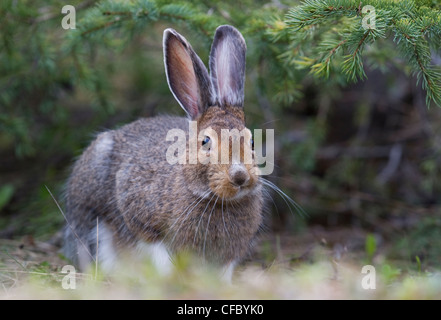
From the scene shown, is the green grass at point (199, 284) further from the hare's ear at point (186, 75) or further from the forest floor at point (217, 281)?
the hare's ear at point (186, 75)

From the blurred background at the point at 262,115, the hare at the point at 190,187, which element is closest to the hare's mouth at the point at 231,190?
the hare at the point at 190,187

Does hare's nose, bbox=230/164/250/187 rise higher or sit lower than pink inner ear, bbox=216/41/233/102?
lower

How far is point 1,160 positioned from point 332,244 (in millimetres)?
5050

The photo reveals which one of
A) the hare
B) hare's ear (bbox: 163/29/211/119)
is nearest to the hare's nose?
the hare

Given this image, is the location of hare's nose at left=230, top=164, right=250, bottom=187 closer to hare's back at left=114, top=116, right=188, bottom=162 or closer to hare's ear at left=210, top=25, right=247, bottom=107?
hare's ear at left=210, top=25, right=247, bottom=107

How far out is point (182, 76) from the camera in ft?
14.5

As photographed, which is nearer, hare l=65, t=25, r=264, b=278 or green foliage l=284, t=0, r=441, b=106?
green foliage l=284, t=0, r=441, b=106

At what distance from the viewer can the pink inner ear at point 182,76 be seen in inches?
171

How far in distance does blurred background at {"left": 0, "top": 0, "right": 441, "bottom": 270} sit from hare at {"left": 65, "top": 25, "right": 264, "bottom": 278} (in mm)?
573

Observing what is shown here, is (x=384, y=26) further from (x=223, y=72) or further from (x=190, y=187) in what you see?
(x=190, y=187)

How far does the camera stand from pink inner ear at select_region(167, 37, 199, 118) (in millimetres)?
4332

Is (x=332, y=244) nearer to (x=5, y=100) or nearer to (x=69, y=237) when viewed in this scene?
(x=69, y=237)

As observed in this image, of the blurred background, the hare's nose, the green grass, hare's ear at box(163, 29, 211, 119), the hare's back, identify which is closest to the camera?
the green grass
